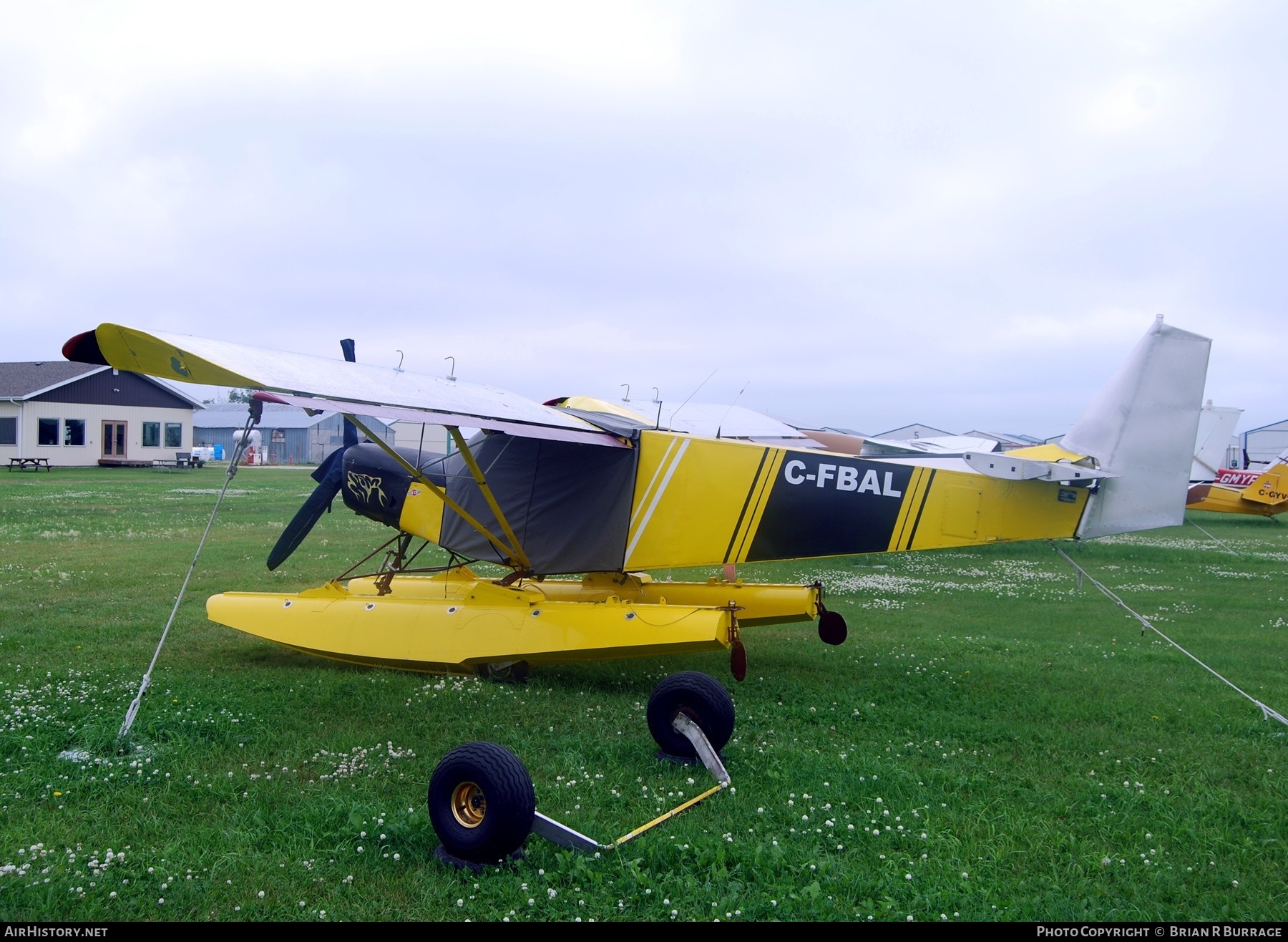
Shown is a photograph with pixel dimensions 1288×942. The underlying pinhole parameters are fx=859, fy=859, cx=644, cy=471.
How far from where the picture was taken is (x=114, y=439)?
4734cm

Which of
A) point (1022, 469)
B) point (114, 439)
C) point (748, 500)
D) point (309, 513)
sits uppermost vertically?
point (1022, 469)

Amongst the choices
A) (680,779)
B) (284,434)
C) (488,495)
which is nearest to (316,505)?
(488,495)

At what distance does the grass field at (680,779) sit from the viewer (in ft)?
12.8

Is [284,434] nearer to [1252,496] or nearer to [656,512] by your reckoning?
[1252,496]

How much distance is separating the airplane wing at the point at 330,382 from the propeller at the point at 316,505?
→ 189 cm

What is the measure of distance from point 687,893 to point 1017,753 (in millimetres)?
3134

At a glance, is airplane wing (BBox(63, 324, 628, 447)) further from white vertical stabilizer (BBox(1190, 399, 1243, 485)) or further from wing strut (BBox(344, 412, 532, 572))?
white vertical stabilizer (BBox(1190, 399, 1243, 485))

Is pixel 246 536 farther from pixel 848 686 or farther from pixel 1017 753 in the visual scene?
pixel 1017 753

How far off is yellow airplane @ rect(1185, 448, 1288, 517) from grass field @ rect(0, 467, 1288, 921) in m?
20.6

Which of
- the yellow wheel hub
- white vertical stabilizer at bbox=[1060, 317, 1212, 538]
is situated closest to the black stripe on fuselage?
white vertical stabilizer at bbox=[1060, 317, 1212, 538]

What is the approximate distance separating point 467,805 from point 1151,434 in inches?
261

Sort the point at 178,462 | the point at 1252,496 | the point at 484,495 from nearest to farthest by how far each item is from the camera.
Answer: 1. the point at 484,495
2. the point at 1252,496
3. the point at 178,462

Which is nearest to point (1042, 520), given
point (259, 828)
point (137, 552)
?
point (259, 828)

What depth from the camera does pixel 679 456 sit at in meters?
8.20
